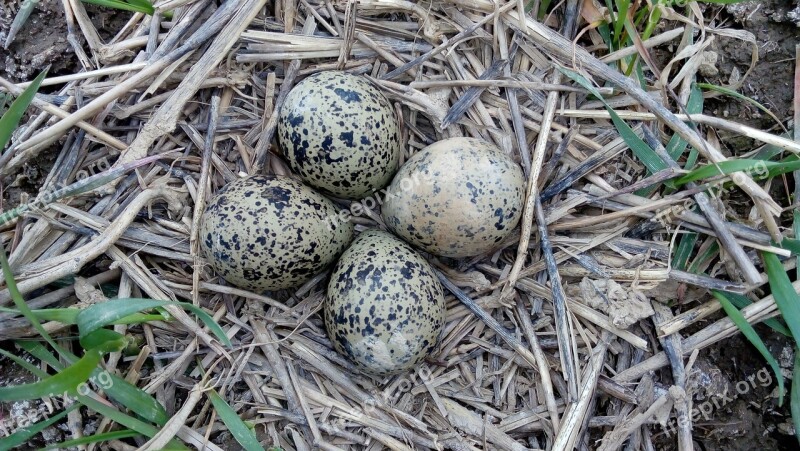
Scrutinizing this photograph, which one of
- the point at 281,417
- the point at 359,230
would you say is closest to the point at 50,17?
the point at 359,230

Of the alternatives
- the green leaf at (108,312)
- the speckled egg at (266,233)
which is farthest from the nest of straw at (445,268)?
the green leaf at (108,312)

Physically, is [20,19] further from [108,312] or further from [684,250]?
[684,250]

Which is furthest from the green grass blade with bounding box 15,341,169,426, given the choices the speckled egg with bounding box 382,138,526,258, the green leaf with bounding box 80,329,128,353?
the speckled egg with bounding box 382,138,526,258

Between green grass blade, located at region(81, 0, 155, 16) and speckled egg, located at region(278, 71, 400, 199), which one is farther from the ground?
green grass blade, located at region(81, 0, 155, 16)

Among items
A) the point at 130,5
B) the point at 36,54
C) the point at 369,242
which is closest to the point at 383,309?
the point at 369,242

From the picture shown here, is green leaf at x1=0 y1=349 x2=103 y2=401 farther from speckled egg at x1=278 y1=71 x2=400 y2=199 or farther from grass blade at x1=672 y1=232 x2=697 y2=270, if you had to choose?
grass blade at x1=672 y1=232 x2=697 y2=270

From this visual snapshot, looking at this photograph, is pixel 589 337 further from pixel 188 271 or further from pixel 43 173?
pixel 43 173
